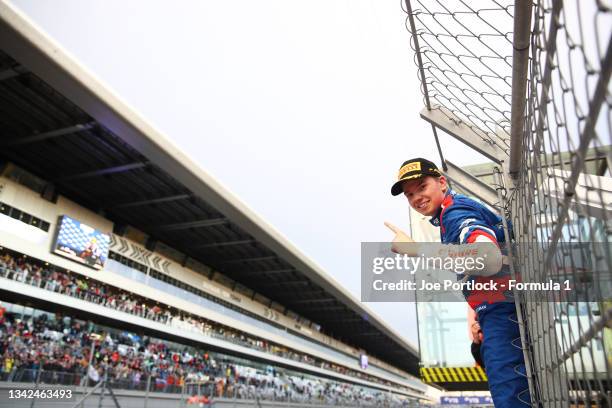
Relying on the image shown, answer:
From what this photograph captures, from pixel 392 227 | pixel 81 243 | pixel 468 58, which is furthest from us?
pixel 81 243

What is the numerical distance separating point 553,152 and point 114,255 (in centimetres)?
2533

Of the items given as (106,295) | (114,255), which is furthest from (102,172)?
(106,295)

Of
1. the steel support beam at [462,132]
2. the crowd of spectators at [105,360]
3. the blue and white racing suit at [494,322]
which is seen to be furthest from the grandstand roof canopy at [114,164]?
the blue and white racing suit at [494,322]

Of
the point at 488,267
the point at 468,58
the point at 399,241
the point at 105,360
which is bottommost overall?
the point at 105,360

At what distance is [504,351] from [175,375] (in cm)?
2216

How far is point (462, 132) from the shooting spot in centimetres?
246

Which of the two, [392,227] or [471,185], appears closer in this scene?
[392,227]

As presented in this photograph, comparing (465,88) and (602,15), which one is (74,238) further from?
(602,15)

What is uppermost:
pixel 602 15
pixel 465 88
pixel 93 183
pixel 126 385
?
pixel 93 183

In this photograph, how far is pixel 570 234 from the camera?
1.15 m

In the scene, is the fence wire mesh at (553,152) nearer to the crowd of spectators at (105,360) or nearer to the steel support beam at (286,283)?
the crowd of spectators at (105,360)

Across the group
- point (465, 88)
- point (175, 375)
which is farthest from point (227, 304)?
point (465, 88)

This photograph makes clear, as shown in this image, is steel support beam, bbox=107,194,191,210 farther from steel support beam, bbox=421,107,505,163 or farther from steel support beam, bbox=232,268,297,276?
steel support beam, bbox=421,107,505,163

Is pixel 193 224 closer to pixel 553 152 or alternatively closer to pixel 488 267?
pixel 488 267
